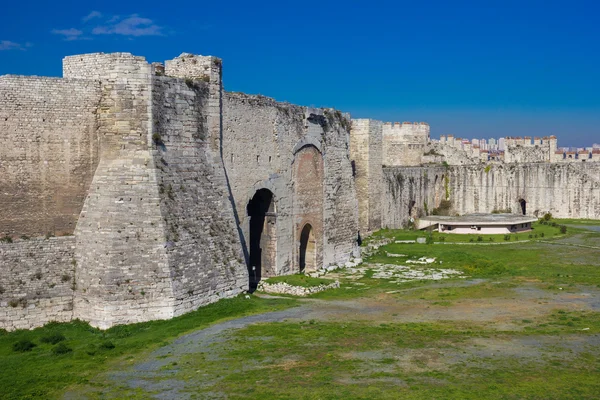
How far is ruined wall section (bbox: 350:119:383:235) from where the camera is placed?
38.6 meters

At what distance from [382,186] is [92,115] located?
23916mm

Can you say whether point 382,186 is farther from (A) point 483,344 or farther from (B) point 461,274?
(A) point 483,344

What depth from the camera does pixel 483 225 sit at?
40.1 metres

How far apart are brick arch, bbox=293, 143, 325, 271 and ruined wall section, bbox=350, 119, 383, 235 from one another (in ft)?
28.3

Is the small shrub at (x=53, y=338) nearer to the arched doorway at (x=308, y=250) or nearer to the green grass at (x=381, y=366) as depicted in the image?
the green grass at (x=381, y=366)

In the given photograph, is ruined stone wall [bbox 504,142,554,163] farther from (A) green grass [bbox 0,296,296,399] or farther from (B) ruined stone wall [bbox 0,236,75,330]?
(B) ruined stone wall [bbox 0,236,75,330]

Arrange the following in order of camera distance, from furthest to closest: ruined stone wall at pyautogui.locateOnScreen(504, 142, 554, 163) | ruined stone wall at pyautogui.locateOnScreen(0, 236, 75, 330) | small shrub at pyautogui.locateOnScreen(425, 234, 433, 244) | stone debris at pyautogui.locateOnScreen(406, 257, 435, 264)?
1. ruined stone wall at pyautogui.locateOnScreen(504, 142, 554, 163)
2. small shrub at pyautogui.locateOnScreen(425, 234, 433, 244)
3. stone debris at pyautogui.locateOnScreen(406, 257, 435, 264)
4. ruined stone wall at pyautogui.locateOnScreen(0, 236, 75, 330)

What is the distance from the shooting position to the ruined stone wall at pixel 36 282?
17.9 m

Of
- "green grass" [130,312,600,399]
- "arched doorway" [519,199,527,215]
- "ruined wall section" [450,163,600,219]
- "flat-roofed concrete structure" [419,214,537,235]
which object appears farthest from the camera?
"arched doorway" [519,199,527,215]

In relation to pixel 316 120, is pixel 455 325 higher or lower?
lower

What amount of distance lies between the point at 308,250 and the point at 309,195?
2.49 meters

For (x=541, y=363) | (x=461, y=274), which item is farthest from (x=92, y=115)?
(x=461, y=274)

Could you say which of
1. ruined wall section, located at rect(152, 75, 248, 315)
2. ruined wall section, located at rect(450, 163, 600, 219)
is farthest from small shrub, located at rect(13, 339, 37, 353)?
ruined wall section, located at rect(450, 163, 600, 219)

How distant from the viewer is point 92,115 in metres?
Result: 19.5
